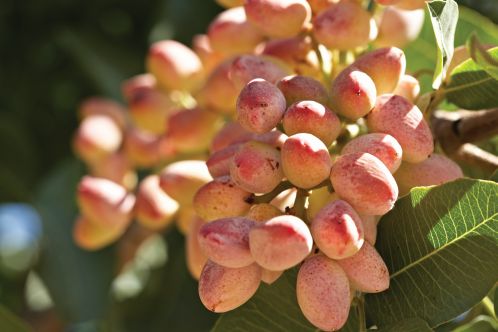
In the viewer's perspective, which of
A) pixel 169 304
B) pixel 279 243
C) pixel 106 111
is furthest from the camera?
pixel 169 304

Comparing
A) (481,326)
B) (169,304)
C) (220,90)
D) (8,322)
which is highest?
(220,90)

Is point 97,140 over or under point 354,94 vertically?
under

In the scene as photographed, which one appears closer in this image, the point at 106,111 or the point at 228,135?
the point at 228,135

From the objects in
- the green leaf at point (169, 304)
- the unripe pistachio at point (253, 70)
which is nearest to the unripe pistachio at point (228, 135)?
the unripe pistachio at point (253, 70)

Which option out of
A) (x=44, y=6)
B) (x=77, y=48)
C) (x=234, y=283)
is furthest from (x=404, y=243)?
(x=44, y=6)

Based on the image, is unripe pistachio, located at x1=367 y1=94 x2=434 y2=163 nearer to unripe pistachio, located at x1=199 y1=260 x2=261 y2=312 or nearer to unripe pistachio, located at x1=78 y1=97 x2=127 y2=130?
unripe pistachio, located at x1=199 y1=260 x2=261 y2=312

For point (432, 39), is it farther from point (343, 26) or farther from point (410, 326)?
point (410, 326)

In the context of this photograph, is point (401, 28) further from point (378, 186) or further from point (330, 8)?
point (378, 186)

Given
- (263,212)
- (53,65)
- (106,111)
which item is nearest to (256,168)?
(263,212)
